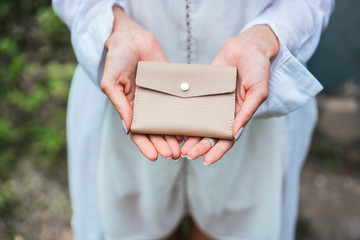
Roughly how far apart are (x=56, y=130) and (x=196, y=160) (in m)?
1.30

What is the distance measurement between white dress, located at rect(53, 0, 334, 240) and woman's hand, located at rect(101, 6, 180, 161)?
1.6 inches

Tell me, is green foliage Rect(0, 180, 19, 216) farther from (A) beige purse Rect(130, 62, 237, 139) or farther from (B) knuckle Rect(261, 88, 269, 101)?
(B) knuckle Rect(261, 88, 269, 101)

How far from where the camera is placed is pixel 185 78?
979 mm

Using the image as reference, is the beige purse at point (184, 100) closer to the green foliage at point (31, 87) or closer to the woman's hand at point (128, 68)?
the woman's hand at point (128, 68)

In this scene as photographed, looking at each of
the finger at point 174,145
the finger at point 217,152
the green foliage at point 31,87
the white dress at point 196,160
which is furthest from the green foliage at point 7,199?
the finger at point 217,152

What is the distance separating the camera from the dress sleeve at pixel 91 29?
0.95m

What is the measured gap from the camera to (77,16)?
100 cm

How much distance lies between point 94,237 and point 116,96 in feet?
2.11

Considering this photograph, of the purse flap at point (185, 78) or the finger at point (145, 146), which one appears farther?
the purse flap at point (185, 78)

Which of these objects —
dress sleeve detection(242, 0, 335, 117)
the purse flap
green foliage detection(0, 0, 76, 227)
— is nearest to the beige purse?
the purse flap

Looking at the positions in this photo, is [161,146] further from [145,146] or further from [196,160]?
[196,160]

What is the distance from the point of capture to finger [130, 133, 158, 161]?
85 centimetres

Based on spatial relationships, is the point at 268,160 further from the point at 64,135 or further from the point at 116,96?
the point at 64,135

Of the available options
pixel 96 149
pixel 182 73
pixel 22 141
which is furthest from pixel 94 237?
pixel 22 141
